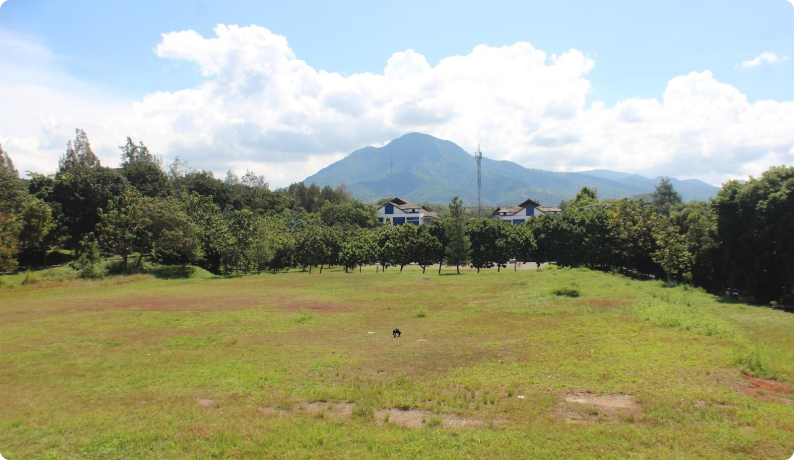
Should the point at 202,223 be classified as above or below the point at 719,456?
above

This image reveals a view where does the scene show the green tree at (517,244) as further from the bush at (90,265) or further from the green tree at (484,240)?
the bush at (90,265)

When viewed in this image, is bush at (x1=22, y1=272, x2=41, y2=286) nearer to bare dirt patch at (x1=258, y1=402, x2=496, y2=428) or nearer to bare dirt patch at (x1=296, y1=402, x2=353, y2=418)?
bare dirt patch at (x1=258, y1=402, x2=496, y2=428)

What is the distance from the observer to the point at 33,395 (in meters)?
11.0

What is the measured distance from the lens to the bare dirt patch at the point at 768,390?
10.1 m

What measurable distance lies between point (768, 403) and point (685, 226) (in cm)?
3763

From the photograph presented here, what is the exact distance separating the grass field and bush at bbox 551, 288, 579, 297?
148 inches

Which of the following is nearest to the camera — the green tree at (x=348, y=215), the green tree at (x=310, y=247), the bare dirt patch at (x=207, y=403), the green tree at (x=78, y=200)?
the bare dirt patch at (x=207, y=403)

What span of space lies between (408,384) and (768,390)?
28.4 ft

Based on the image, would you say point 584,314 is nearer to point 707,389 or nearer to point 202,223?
point 707,389

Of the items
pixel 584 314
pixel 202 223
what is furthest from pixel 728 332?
pixel 202 223

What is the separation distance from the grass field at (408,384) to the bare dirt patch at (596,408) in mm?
47

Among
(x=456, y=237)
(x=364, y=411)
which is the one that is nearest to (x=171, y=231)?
(x=456, y=237)

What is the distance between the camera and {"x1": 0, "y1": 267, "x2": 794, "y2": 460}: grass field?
817cm

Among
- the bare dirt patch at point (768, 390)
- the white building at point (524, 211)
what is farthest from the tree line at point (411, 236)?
the white building at point (524, 211)
